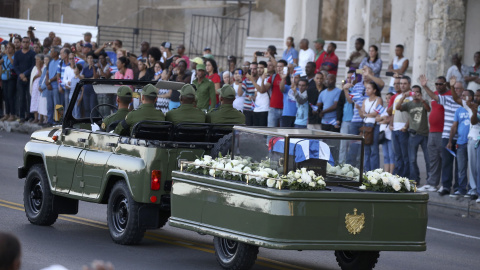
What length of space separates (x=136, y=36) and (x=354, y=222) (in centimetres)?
2969

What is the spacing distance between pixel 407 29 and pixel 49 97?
32.3 feet

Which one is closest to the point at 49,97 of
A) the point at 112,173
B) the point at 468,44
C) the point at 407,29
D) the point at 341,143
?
the point at 407,29

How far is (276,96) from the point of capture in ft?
73.2

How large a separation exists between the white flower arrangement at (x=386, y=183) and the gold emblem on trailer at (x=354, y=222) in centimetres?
55

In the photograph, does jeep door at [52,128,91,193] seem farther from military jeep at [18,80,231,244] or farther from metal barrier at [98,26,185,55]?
metal barrier at [98,26,185,55]

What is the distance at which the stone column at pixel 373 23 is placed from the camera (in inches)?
1028

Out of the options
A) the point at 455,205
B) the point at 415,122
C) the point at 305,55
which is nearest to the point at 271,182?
the point at 455,205

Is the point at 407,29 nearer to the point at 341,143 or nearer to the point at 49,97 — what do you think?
the point at 49,97

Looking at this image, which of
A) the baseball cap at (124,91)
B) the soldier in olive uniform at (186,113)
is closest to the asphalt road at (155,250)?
the soldier in olive uniform at (186,113)

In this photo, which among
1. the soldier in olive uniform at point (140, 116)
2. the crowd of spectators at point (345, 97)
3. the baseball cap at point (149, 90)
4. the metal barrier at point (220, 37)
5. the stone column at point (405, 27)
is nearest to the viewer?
the soldier in olive uniform at point (140, 116)

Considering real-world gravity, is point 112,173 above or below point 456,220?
above

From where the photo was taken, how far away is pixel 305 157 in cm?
1010

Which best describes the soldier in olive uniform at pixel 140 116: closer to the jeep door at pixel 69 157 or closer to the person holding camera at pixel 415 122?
the jeep door at pixel 69 157

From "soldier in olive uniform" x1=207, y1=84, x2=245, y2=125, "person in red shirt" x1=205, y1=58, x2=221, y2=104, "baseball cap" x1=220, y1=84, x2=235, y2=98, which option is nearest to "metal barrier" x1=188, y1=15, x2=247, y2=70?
"person in red shirt" x1=205, y1=58, x2=221, y2=104
